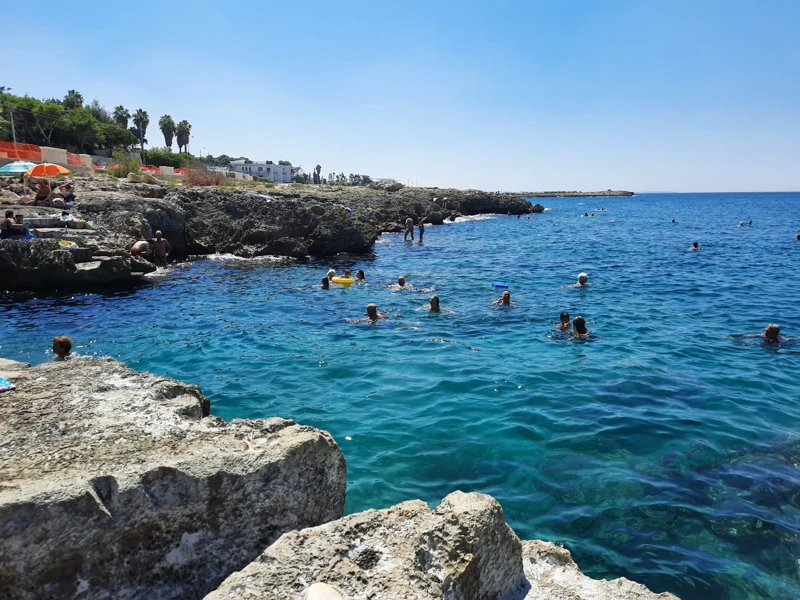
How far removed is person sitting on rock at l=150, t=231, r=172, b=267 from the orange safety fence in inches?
823

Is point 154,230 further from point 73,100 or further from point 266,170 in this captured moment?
point 266,170

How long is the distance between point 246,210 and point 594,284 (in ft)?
58.4

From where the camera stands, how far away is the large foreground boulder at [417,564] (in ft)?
9.62

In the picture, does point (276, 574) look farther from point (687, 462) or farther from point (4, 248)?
point (4, 248)

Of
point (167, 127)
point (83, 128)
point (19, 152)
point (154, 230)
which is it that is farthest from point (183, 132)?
point (154, 230)

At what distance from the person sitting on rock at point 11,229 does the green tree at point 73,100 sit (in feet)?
217

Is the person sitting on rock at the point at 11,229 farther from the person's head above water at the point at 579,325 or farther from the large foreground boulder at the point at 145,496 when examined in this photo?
the person's head above water at the point at 579,325

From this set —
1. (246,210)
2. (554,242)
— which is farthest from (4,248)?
(554,242)

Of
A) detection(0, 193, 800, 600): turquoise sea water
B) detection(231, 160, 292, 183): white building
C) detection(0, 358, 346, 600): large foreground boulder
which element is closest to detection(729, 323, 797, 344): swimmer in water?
detection(0, 193, 800, 600): turquoise sea water

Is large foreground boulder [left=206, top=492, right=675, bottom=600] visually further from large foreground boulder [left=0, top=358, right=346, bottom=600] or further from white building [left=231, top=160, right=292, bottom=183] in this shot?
white building [left=231, top=160, right=292, bottom=183]

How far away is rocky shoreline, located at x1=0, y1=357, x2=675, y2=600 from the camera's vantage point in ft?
10.2

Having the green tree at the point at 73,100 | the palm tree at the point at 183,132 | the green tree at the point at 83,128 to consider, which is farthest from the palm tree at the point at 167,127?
the green tree at the point at 83,128

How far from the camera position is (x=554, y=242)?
123 feet

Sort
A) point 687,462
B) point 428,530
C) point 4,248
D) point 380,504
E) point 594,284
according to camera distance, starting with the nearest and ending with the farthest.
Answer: point 428,530, point 380,504, point 687,462, point 4,248, point 594,284
